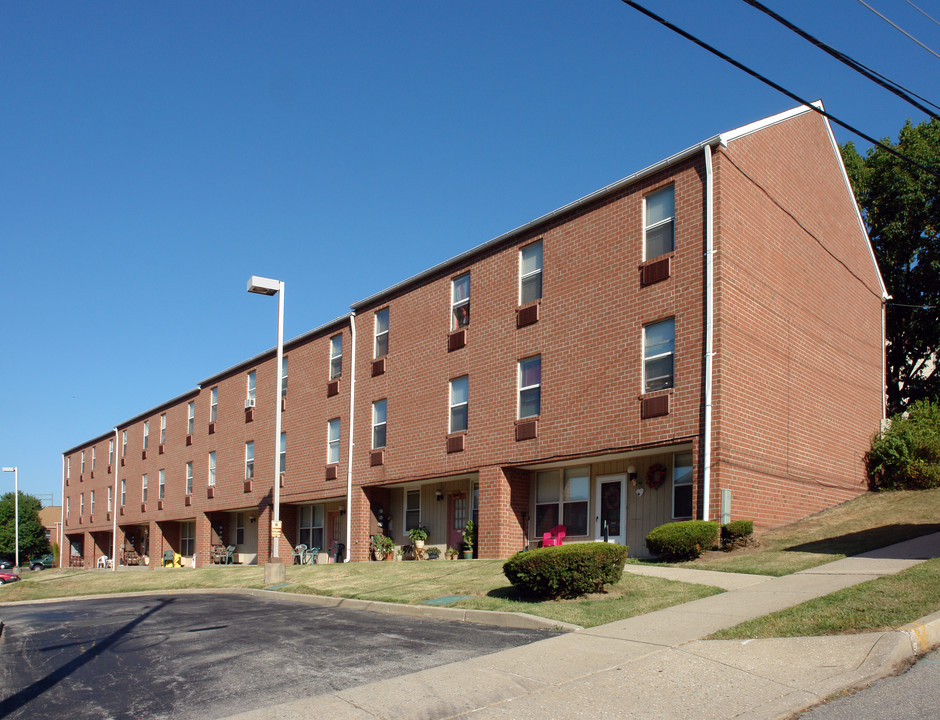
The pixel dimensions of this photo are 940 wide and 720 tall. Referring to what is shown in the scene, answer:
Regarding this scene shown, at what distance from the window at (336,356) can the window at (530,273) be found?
388 inches

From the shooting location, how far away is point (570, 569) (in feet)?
40.7

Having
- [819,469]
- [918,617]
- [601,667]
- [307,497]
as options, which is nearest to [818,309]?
[819,469]

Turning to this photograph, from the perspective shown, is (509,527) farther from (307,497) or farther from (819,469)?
(307,497)

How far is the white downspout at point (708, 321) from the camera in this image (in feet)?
57.4

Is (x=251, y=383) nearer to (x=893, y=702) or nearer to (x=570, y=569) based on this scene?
(x=570, y=569)

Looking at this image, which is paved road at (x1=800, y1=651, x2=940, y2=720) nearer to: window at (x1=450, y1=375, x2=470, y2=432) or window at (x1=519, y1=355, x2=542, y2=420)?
window at (x1=519, y1=355, x2=542, y2=420)

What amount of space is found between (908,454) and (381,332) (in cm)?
1625

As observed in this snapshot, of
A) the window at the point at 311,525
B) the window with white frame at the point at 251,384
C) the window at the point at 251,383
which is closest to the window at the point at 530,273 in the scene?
the window at the point at 311,525

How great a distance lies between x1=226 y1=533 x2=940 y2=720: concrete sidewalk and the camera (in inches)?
289

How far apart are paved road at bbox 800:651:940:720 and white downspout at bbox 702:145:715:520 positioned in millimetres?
9582

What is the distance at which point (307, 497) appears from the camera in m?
32.2

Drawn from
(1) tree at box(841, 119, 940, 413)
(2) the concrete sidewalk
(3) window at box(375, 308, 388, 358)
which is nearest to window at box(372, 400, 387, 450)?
(3) window at box(375, 308, 388, 358)

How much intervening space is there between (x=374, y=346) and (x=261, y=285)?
23.3 feet

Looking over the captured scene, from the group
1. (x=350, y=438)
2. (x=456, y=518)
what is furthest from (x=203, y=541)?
(x=456, y=518)
